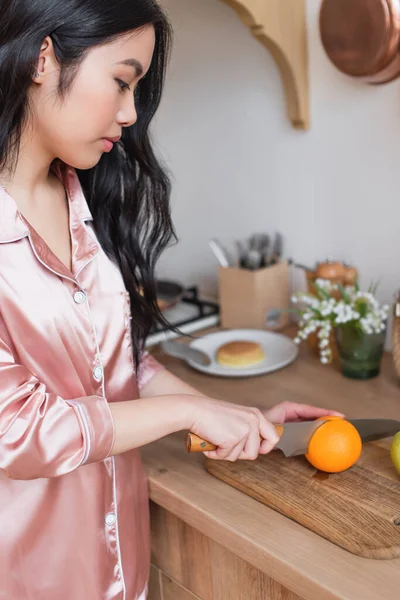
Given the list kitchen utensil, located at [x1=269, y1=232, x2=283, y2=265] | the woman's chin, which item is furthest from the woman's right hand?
kitchen utensil, located at [x1=269, y1=232, x2=283, y2=265]

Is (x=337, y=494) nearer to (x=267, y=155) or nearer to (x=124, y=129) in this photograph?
(x=124, y=129)

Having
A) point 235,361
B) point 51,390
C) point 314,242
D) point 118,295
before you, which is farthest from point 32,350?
point 314,242

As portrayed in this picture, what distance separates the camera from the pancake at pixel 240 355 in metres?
1.33

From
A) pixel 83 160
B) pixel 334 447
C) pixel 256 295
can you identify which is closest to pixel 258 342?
pixel 256 295

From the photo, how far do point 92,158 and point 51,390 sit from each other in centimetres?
30

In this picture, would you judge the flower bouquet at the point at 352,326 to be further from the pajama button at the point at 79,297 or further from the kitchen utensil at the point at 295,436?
the pajama button at the point at 79,297

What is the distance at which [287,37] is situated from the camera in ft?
4.40

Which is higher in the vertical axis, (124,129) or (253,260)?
(124,129)

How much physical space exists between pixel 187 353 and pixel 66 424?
2.00 feet

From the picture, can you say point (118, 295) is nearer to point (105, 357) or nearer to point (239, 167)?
point (105, 357)

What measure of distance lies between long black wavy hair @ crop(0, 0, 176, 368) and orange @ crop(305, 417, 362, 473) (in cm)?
30

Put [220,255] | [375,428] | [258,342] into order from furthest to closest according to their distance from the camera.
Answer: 1. [220,255]
2. [258,342]
3. [375,428]

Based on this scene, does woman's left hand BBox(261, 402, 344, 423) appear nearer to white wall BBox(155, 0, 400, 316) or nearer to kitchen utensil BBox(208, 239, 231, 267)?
white wall BBox(155, 0, 400, 316)

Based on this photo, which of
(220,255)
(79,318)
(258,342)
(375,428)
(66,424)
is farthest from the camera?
(220,255)
